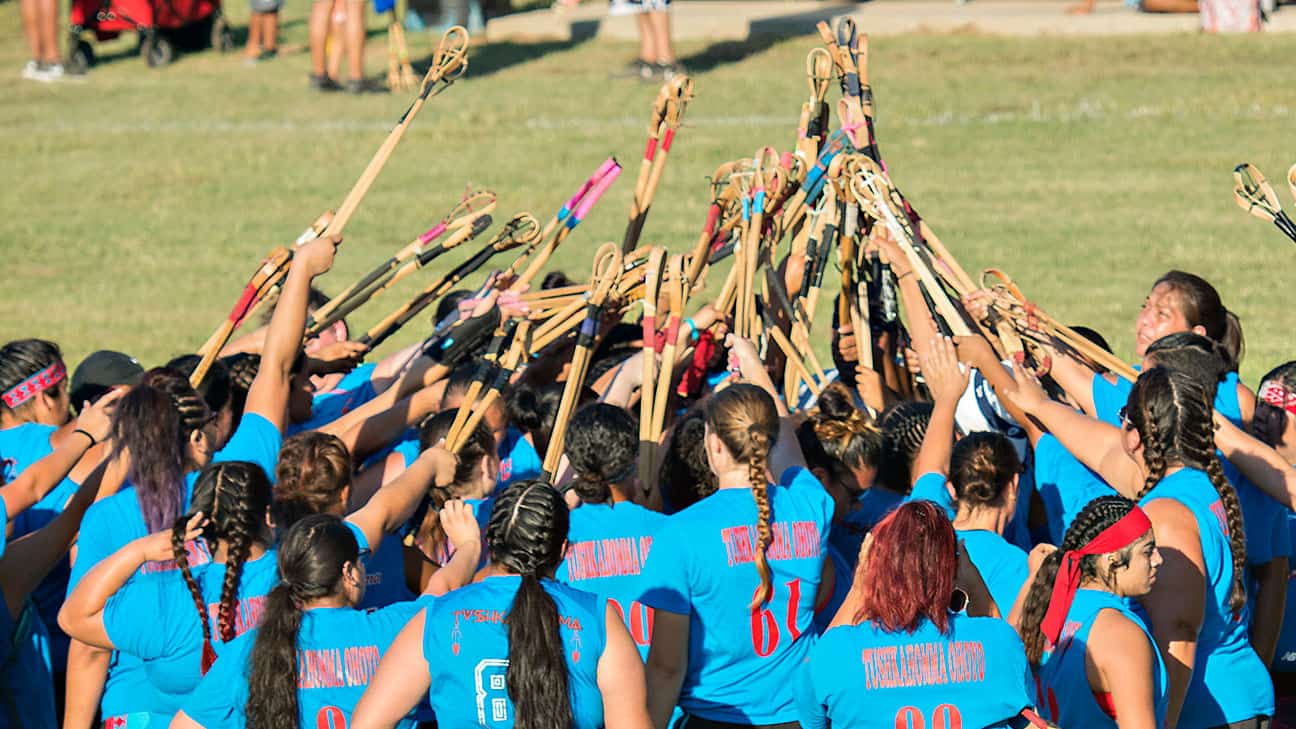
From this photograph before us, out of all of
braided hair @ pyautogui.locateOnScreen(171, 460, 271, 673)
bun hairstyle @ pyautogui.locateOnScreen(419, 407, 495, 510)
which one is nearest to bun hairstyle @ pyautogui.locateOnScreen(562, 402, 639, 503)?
bun hairstyle @ pyautogui.locateOnScreen(419, 407, 495, 510)

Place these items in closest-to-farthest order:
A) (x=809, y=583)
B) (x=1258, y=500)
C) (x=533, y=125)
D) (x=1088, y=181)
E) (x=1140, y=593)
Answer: (x=1140, y=593), (x=809, y=583), (x=1258, y=500), (x=1088, y=181), (x=533, y=125)

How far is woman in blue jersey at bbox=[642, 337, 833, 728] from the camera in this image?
490 cm

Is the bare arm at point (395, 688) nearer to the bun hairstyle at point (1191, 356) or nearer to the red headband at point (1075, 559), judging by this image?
the red headband at point (1075, 559)

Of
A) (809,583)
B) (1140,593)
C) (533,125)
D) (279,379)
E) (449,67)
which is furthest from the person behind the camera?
(533,125)

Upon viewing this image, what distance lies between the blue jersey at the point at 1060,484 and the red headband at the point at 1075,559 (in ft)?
3.81

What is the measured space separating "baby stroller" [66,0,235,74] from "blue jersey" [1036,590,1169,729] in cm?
1858

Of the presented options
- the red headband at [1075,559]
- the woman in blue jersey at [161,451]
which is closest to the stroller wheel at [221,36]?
the woman in blue jersey at [161,451]

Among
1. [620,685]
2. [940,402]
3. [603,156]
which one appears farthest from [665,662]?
[603,156]

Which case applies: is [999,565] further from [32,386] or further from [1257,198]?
[32,386]

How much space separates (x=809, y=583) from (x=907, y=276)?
1.53 m

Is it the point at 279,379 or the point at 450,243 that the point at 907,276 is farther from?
the point at 279,379

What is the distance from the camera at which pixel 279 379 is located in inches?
235

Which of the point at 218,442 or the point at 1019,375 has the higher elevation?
the point at 1019,375

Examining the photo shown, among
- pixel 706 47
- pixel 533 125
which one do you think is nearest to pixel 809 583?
pixel 533 125
